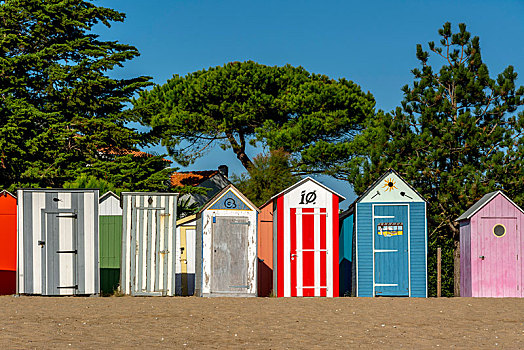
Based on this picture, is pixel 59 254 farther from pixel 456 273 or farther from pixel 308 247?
pixel 456 273

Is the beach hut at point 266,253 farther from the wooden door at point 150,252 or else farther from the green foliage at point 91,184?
the green foliage at point 91,184

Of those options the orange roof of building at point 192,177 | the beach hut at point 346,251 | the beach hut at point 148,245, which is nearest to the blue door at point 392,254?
the beach hut at point 346,251

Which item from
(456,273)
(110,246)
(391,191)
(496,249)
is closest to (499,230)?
(496,249)

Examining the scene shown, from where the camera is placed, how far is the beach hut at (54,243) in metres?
15.7

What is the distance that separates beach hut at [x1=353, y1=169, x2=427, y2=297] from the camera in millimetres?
16609

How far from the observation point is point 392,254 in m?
16.6

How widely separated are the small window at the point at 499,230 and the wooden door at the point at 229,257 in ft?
18.3

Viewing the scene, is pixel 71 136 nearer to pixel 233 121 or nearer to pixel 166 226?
pixel 233 121

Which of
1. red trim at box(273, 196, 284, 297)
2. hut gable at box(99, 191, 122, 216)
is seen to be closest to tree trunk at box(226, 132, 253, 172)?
hut gable at box(99, 191, 122, 216)

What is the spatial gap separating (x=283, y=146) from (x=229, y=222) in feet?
61.5

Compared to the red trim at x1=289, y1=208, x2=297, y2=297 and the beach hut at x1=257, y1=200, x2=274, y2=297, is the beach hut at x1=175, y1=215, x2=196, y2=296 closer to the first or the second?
the beach hut at x1=257, y1=200, x2=274, y2=297

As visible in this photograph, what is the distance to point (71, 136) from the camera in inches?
1109

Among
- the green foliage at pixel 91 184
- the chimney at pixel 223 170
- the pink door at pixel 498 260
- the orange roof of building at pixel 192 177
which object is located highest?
the chimney at pixel 223 170

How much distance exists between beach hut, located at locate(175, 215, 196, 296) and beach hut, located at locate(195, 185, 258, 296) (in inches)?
93.7
